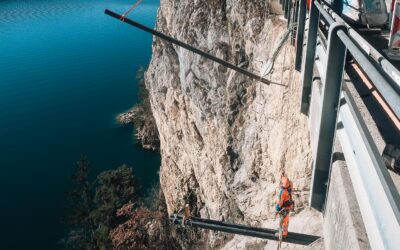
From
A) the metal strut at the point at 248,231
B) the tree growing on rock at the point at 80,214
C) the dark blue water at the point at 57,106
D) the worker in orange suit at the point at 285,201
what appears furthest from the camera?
the dark blue water at the point at 57,106

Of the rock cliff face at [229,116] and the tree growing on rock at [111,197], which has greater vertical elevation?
the rock cliff face at [229,116]

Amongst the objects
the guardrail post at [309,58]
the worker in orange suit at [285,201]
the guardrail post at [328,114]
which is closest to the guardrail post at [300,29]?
the guardrail post at [309,58]

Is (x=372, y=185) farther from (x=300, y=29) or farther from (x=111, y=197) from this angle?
(x=111, y=197)

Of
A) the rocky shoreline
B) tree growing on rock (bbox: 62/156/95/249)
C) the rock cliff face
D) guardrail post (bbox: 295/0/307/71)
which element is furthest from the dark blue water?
guardrail post (bbox: 295/0/307/71)

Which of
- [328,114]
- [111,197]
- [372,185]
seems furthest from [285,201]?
[111,197]

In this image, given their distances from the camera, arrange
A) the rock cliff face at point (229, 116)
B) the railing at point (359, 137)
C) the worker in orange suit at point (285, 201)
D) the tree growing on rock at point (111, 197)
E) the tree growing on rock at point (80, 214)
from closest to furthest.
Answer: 1. the railing at point (359, 137)
2. the worker in orange suit at point (285, 201)
3. the rock cliff face at point (229, 116)
4. the tree growing on rock at point (111, 197)
5. the tree growing on rock at point (80, 214)

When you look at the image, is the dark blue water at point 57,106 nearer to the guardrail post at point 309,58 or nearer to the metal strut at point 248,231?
the metal strut at point 248,231

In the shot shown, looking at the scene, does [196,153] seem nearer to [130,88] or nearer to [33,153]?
[33,153]
